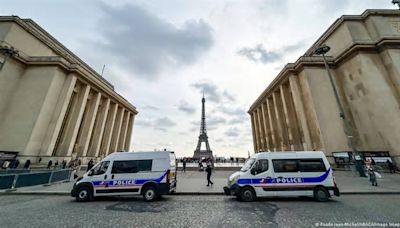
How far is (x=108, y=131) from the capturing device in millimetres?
41250

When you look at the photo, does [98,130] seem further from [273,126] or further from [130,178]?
[273,126]

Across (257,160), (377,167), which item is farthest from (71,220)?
(377,167)

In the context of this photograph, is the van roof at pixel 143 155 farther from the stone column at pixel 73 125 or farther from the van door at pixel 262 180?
the stone column at pixel 73 125

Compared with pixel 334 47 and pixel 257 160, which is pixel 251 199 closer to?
pixel 257 160

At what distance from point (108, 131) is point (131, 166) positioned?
36524 mm

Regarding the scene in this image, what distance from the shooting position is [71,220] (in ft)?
18.9

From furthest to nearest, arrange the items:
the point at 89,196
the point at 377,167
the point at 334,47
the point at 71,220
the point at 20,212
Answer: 1. the point at 334,47
2. the point at 377,167
3. the point at 89,196
4. the point at 20,212
5. the point at 71,220

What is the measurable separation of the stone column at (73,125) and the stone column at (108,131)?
10.1 metres

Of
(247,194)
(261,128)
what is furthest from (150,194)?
(261,128)

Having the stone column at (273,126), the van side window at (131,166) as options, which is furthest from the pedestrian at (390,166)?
the van side window at (131,166)

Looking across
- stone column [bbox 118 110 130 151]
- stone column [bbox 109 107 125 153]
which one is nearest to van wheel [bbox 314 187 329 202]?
stone column [bbox 109 107 125 153]

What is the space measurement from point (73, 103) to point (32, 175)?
2235 centimetres

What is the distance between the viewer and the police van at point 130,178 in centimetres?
900

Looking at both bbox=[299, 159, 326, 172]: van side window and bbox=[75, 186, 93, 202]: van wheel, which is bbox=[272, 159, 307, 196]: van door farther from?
bbox=[75, 186, 93, 202]: van wheel
